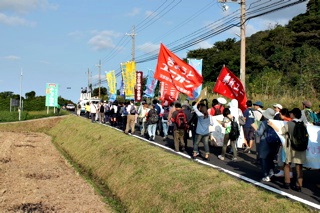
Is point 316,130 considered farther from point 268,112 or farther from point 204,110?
point 204,110

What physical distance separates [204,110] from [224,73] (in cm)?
253

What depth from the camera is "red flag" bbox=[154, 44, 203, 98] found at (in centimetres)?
1468

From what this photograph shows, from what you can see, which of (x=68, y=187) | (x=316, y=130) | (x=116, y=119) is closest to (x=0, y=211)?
(x=68, y=187)

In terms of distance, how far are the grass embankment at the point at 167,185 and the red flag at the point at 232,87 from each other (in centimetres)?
328

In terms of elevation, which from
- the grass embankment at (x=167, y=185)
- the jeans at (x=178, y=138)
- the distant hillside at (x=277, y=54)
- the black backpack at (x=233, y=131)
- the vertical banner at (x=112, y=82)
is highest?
the distant hillside at (x=277, y=54)

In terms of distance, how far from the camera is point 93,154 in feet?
54.5

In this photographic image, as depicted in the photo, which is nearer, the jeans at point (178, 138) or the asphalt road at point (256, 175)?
the asphalt road at point (256, 175)

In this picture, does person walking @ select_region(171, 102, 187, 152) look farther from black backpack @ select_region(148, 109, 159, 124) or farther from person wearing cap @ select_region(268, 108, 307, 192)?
person wearing cap @ select_region(268, 108, 307, 192)

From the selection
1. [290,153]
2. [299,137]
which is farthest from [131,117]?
[299,137]

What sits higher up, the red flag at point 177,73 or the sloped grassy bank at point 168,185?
the red flag at point 177,73

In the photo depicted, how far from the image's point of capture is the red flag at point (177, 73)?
14.7 m

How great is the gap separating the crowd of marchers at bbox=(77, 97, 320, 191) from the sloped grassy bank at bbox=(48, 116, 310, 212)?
113 cm

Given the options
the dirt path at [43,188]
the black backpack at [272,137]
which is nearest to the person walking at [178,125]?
the dirt path at [43,188]

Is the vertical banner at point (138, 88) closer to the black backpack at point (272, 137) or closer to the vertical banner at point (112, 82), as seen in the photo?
the vertical banner at point (112, 82)
